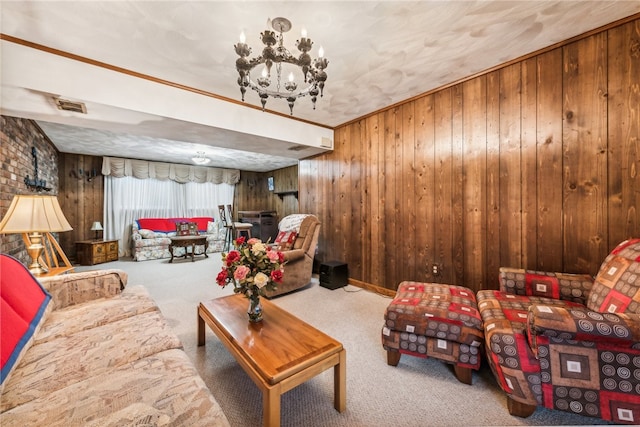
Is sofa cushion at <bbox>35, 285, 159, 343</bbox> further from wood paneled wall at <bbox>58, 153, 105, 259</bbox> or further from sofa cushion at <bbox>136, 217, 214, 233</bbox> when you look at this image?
wood paneled wall at <bbox>58, 153, 105, 259</bbox>

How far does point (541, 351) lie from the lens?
122 centimetres

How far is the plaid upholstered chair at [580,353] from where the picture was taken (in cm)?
113

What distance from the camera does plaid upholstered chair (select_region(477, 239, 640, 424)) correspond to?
3.70ft

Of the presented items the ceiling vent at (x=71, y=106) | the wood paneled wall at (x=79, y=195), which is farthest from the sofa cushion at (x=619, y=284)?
the wood paneled wall at (x=79, y=195)

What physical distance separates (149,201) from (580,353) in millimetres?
7742

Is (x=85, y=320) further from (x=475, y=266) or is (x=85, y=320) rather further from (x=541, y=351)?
(x=475, y=266)

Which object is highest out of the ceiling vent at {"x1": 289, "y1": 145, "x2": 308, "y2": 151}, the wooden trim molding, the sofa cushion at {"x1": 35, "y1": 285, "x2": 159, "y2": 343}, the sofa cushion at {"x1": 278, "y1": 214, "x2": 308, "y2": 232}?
the ceiling vent at {"x1": 289, "y1": 145, "x2": 308, "y2": 151}

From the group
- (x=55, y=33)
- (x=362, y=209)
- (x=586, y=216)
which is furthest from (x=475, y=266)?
(x=55, y=33)

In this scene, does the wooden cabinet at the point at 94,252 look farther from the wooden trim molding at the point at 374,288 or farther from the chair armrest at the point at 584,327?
the chair armrest at the point at 584,327

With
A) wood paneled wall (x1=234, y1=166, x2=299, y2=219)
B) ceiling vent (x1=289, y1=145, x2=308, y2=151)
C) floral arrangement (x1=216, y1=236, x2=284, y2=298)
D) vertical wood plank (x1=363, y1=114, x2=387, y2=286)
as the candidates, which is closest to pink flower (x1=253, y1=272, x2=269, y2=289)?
floral arrangement (x1=216, y1=236, x2=284, y2=298)

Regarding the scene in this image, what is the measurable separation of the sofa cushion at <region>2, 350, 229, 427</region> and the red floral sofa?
5320mm

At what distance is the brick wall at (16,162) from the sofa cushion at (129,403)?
8.62 feet

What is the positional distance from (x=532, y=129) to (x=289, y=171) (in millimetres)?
5987

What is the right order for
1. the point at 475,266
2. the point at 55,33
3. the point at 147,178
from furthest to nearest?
the point at 147,178 < the point at 475,266 < the point at 55,33
